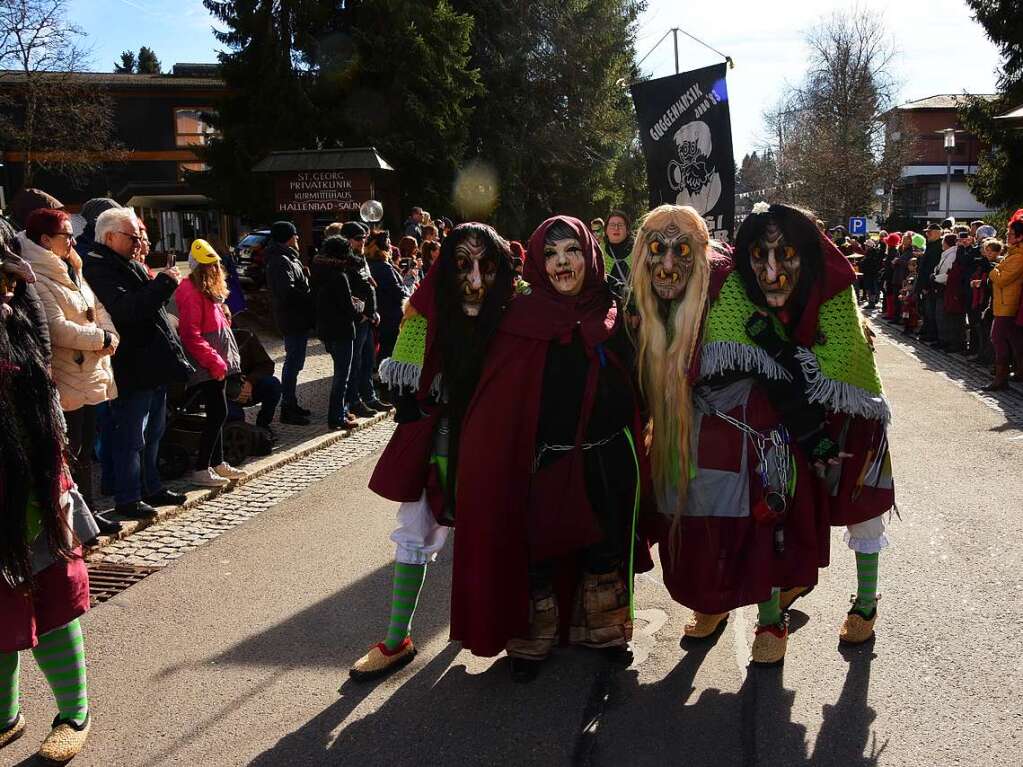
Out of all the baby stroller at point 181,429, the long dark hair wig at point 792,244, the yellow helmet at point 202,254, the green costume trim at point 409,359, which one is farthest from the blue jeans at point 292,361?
the long dark hair wig at point 792,244

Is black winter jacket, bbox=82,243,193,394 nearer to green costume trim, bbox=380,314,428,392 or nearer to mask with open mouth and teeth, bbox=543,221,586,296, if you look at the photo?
green costume trim, bbox=380,314,428,392

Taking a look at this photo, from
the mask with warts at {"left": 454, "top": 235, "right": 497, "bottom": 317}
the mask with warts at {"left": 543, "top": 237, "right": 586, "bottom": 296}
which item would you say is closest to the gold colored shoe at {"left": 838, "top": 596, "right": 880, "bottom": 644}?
the mask with warts at {"left": 543, "top": 237, "right": 586, "bottom": 296}

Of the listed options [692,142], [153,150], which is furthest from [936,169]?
[692,142]

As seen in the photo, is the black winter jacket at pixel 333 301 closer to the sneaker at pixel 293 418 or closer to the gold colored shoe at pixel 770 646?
the sneaker at pixel 293 418

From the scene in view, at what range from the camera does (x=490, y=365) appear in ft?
12.0

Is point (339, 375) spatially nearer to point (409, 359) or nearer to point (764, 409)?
point (409, 359)

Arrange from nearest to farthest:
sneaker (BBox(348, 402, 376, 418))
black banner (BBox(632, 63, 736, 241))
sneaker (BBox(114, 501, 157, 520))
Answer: sneaker (BBox(114, 501, 157, 520)), black banner (BBox(632, 63, 736, 241)), sneaker (BBox(348, 402, 376, 418))

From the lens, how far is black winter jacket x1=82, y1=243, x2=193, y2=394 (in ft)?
18.5

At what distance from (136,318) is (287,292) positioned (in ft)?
10.9

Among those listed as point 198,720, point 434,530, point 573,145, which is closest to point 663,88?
point 434,530

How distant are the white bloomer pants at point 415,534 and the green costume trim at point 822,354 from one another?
1.28 metres

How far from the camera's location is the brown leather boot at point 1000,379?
1109 centimetres

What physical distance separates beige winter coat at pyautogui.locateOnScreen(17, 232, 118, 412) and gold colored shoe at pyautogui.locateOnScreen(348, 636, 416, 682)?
2110 millimetres

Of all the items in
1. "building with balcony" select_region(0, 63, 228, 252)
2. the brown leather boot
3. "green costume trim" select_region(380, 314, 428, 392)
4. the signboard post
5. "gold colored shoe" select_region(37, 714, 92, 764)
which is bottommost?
"gold colored shoe" select_region(37, 714, 92, 764)
